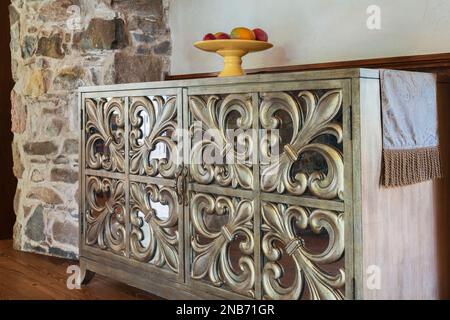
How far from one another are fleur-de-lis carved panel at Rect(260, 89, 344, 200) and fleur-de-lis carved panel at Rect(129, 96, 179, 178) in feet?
1.59

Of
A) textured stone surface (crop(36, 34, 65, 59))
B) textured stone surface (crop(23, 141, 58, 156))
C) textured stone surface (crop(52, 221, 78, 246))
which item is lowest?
textured stone surface (crop(52, 221, 78, 246))

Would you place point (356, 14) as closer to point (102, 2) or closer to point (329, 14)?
point (329, 14)

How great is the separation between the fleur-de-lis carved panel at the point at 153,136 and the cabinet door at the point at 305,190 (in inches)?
18.9

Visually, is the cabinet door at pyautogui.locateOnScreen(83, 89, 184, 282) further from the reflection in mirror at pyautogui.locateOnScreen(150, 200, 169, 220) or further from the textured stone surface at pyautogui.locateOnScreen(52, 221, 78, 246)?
the textured stone surface at pyautogui.locateOnScreen(52, 221, 78, 246)

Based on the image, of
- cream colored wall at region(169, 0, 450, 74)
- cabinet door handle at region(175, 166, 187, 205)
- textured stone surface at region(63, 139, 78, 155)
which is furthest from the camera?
textured stone surface at region(63, 139, 78, 155)

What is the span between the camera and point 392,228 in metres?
1.83

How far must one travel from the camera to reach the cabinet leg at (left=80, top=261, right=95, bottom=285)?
9.53 feet

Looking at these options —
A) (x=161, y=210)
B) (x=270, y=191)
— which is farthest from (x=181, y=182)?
(x=270, y=191)

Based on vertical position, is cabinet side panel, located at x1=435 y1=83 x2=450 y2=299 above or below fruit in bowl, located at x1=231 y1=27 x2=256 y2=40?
below

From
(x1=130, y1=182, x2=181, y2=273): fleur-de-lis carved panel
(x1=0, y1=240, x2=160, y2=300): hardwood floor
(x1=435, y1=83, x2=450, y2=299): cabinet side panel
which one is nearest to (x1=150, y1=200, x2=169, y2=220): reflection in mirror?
(x1=130, y1=182, x2=181, y2=273): fleur-de-lis carved panel

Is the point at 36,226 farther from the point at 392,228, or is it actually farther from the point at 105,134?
the point at 392,228

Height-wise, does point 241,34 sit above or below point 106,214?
above

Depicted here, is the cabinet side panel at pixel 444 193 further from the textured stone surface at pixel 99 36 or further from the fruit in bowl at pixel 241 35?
the textured stone surface at pixel 99 36

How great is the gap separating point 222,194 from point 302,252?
1.32 ft
